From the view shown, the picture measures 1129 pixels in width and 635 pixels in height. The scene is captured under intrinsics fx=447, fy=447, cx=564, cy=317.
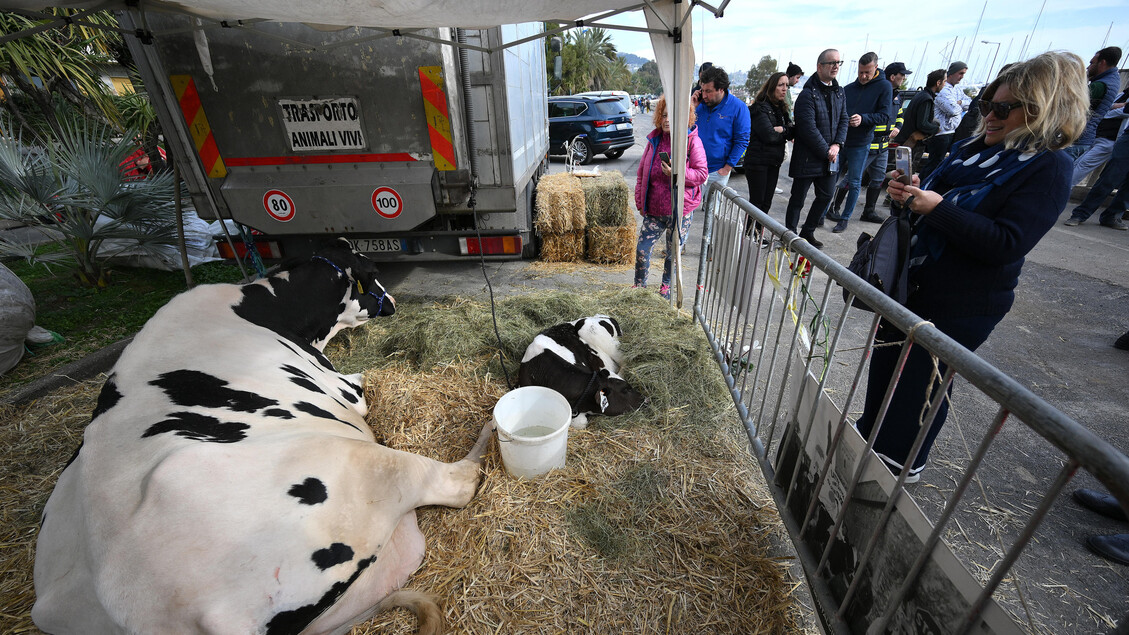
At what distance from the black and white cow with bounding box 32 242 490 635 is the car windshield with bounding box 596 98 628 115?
13742 millimetres

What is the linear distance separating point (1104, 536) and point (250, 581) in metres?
3.81

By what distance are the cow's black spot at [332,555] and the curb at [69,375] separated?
325 centimetres

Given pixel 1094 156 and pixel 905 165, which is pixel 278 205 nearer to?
pixel 905 165

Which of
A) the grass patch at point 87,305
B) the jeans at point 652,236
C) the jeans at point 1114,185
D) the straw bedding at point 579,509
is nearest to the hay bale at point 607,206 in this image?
the jeans at point 652,236

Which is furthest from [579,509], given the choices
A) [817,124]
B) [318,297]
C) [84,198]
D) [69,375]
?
[84,198]

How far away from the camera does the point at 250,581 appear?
1501 mm

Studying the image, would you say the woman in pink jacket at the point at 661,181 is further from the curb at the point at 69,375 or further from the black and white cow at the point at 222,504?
the curb at the point at 69,375

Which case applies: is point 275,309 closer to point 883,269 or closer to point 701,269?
point 701,269

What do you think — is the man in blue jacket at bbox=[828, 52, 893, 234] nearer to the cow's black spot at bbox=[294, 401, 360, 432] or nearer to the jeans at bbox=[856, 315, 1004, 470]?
the jeans at bbox=[856, 315, 1004, 470]

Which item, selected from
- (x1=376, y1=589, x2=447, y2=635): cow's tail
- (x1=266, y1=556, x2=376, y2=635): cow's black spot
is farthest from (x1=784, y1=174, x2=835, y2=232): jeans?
(x1=266, y1=556, x2=376, y2=635): cow's black spot

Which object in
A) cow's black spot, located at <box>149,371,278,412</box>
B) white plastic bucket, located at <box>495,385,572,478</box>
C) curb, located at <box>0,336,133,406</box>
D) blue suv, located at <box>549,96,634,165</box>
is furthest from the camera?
blue suv, located at <box>549,96,634,165</box>

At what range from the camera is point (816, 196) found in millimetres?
5938

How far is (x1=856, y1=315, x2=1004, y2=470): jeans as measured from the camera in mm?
1955

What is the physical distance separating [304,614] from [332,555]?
197 millimetres
